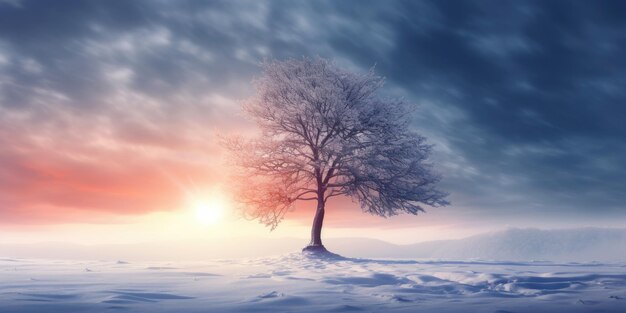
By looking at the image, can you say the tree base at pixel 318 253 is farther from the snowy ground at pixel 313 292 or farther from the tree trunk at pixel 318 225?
the snowy ground at pixel 313 292

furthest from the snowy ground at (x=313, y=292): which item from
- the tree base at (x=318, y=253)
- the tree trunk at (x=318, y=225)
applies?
the tree trunk at (x=318, y=225)

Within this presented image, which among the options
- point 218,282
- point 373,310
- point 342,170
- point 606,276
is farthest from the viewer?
point 342,170

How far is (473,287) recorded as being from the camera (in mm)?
10297

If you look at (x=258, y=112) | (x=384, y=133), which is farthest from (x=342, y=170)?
(x=258, y=112)

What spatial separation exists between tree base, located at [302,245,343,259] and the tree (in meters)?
0.12

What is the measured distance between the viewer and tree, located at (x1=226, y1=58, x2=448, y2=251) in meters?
24.0

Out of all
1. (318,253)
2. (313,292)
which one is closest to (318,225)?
(318,253)

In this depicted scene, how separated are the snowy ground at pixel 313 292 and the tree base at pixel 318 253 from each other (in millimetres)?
8913

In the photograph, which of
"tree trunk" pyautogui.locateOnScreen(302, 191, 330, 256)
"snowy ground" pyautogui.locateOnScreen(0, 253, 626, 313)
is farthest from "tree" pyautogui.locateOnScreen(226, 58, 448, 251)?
"snowy ground" pyautogui.locateOnScreen(0, 253, 626, 313)

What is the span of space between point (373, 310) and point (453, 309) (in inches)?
50.4

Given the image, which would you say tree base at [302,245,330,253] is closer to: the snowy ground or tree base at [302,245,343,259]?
tree base at [302,245,343,259]

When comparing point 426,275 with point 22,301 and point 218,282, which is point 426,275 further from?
point 22,301

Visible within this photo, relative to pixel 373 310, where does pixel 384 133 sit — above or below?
above

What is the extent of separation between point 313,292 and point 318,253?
13575 mm
